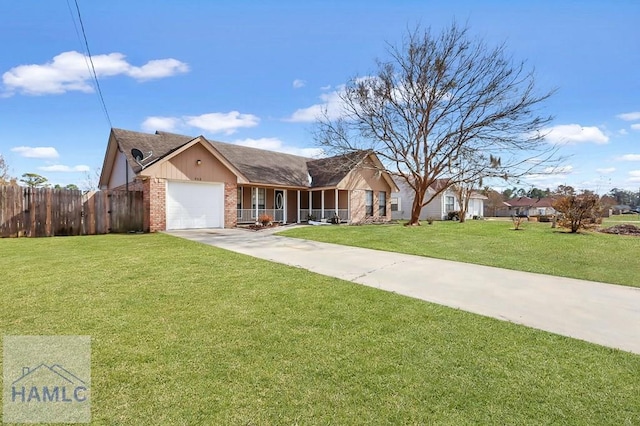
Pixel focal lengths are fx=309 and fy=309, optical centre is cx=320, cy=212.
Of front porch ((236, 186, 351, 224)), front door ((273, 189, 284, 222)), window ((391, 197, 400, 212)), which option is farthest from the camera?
window ((391, 197, 400, 212))

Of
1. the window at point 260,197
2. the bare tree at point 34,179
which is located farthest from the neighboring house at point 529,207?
the bare tree at point 34,179

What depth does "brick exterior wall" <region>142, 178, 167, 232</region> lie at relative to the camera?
554 inches

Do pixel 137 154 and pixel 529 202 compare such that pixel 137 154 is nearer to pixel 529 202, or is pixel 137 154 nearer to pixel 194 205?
pixel 194 205

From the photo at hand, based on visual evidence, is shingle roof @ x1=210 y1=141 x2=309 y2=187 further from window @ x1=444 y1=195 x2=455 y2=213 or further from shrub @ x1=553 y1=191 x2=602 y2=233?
window @ x1=444 y1=195 x2=455 y2=213

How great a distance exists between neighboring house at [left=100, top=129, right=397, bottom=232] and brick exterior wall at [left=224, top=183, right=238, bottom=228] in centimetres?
5

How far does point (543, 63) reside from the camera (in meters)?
15.5

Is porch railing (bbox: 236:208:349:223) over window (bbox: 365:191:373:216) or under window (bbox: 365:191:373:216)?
under

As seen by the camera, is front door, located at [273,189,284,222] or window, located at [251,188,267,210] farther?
front door, located at [273,189,284,222]

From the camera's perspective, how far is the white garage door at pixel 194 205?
586 inches

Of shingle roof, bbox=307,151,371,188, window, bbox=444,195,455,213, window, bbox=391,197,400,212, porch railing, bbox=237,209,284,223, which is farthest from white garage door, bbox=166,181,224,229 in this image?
window, bbox=444,195,455,213

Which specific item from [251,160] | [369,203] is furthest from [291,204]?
[369,203]

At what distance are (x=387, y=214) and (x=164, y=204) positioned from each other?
56.3ft

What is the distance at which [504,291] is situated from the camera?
16.9 feet

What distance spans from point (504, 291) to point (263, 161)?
1916 centimetres
